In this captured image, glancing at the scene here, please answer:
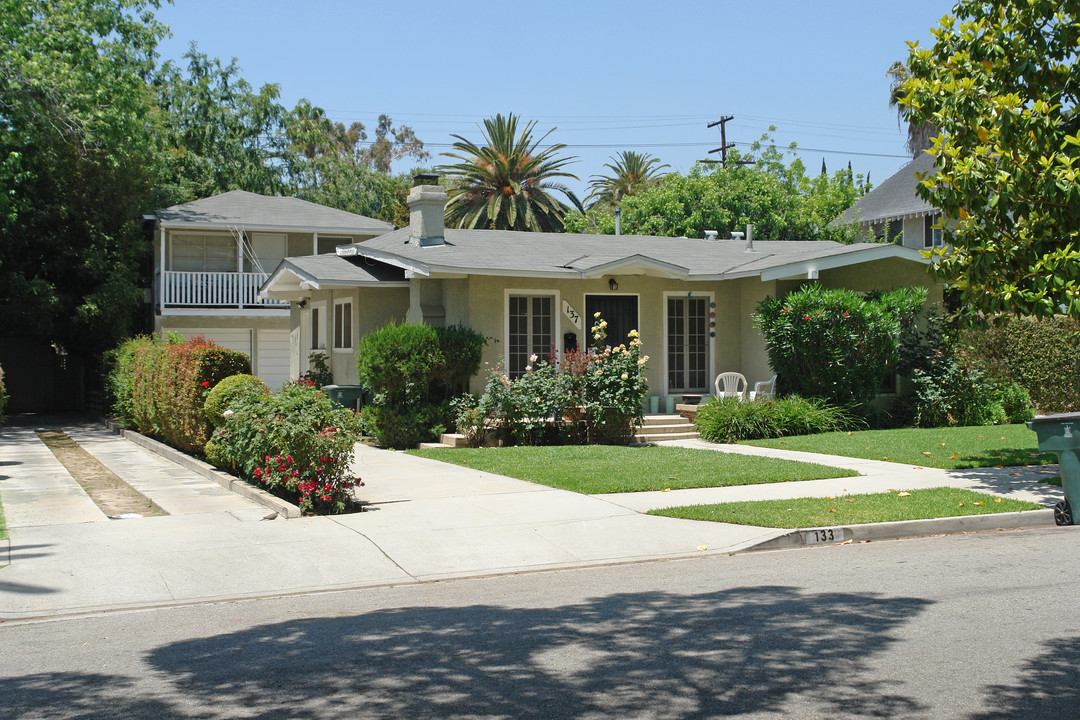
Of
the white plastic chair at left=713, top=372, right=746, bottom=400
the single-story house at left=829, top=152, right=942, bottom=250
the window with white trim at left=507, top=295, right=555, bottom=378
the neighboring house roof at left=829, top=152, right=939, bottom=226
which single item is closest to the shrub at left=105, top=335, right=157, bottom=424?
the window with white trim at left=507, top=295, right=555, bottom=378

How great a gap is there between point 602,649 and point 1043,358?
14427mm

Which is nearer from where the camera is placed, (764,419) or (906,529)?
(906,529)

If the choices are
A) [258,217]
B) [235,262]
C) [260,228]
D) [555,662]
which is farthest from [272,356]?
[555,662]

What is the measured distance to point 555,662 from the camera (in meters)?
5.41

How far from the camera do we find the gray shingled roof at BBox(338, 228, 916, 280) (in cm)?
1742

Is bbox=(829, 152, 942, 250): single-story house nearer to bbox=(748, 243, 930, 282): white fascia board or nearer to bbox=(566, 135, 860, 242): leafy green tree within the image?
bbox=(566, 135, 860, 242): leafy green tree

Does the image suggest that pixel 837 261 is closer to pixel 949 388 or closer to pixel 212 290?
pixel 949 388

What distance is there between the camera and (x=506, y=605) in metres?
6.91

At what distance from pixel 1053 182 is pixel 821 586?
6272mm

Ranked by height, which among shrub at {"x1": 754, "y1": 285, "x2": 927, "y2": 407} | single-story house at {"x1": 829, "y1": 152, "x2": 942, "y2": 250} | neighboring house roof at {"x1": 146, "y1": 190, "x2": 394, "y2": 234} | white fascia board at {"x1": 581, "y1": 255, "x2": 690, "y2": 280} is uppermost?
single-story house at {"x1": 829, "y1": 152, "x2": 942, "y2": 250}

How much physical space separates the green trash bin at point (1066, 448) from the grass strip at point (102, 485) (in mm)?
9431

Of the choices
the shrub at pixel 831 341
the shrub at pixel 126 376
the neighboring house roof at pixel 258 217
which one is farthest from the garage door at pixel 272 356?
the shrub at pixel 831 341

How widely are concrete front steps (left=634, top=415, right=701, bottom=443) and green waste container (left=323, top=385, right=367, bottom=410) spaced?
17.1 ft

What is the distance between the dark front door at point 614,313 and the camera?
18.8m
